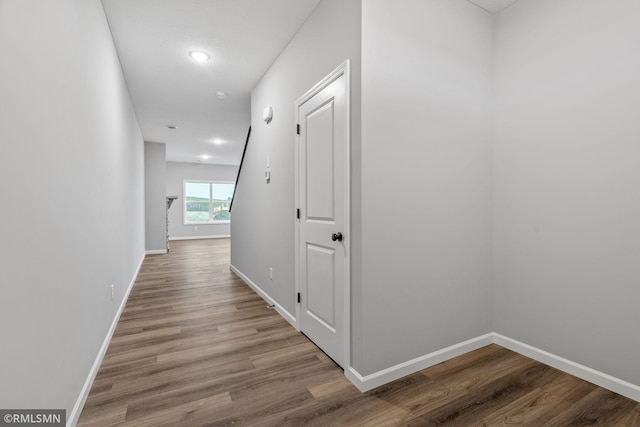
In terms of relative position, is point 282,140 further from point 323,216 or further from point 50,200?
point 50,200

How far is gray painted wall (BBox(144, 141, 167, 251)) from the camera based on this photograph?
6836 mm

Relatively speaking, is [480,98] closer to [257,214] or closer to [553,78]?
[553,78]

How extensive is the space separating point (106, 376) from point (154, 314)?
3.88 ft

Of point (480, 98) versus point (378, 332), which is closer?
point (378, 332)

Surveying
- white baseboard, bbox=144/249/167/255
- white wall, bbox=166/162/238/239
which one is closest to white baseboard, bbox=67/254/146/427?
white baseboard, bbox=144/249/167/255

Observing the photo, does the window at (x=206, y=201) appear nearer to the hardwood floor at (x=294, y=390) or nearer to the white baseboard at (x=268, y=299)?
the white baseboard at (x=268, y=299)

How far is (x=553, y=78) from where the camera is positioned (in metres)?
1.98

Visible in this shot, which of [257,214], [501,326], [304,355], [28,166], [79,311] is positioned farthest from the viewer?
Result: [257,214]

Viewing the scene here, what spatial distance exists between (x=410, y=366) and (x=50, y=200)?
2.13 m

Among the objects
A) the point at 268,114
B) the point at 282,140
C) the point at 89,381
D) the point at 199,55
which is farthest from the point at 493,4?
the point at 89,381

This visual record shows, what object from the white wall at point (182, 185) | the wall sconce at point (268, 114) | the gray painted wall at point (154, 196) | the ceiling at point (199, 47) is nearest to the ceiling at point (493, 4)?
the ceiling at point (199, 47)

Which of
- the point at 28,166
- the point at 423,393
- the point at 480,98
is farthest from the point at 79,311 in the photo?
the point at 480,98

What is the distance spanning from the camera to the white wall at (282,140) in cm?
195

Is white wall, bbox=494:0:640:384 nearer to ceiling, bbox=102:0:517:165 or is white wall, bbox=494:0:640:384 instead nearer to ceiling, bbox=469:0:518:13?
ceiling, bbox=469:0:518:13
